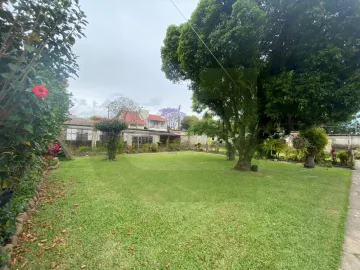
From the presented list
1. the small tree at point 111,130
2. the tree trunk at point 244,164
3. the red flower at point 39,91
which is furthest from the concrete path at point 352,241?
the small tree at point 111,130

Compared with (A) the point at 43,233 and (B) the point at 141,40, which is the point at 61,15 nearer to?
(A) the point at 43,233

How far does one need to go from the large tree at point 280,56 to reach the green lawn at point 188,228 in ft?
9.84

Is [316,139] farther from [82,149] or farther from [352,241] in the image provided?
[82,149]

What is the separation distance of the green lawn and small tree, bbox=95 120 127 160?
5764 millimetres

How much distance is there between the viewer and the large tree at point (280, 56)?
600cm

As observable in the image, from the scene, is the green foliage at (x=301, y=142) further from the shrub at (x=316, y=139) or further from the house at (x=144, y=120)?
the house at (x=144, y=120)

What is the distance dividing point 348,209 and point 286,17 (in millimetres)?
6137

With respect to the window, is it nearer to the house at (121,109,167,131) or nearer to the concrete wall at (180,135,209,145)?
the concrete wall at (180,135,209,145)

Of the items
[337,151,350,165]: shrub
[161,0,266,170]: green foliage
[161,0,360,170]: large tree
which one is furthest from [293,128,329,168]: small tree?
[161,0,266,170]: green foliage

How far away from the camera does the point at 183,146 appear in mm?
23109

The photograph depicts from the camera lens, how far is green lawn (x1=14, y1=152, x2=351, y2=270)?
2.41 meters

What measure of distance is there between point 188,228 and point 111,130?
29.8 ft

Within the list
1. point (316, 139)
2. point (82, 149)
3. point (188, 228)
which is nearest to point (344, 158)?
point (316, 139)

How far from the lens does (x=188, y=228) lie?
3.20 m
